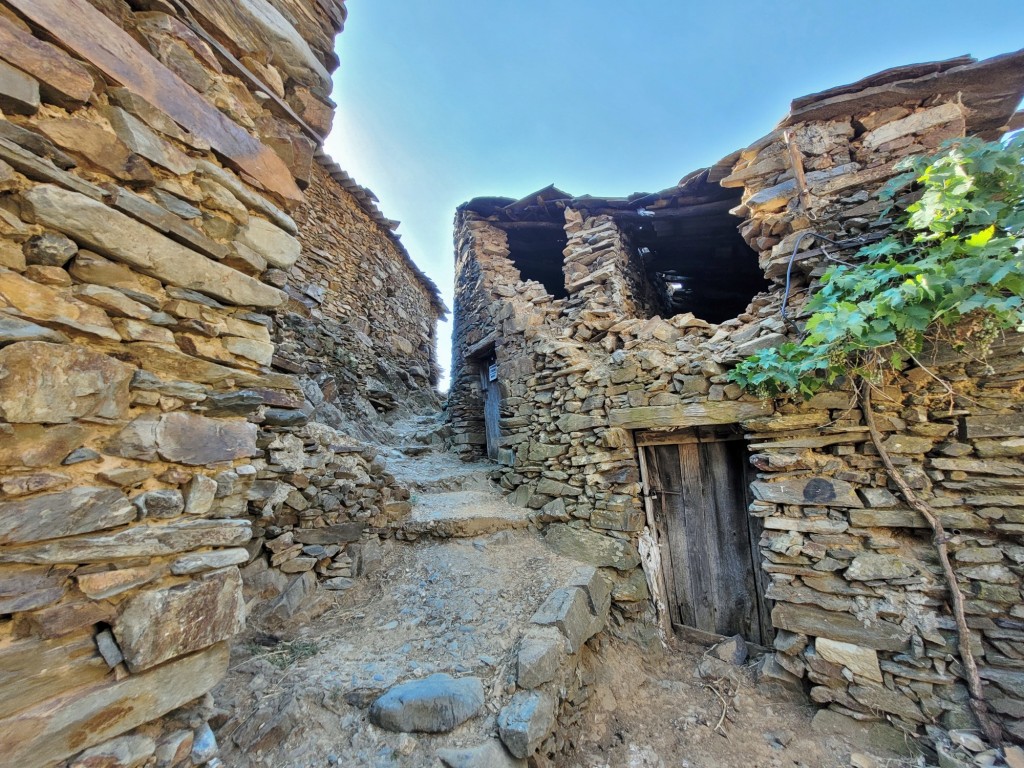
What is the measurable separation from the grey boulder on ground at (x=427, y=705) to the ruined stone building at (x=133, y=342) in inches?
40.7

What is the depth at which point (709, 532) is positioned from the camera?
394cm

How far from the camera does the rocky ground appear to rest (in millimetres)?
2076

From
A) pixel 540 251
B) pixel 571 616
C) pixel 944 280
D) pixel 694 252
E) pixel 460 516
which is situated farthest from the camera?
pixel 540 251

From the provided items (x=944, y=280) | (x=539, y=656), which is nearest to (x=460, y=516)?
(x=539, y=656)

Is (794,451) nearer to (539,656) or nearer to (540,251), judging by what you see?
(539,656)

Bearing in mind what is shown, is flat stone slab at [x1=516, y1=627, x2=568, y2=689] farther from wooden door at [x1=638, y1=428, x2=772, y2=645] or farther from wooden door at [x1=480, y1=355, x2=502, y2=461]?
wooden door at [x1=480, y1=355, x2=502, y2=461]

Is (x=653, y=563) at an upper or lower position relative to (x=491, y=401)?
lower

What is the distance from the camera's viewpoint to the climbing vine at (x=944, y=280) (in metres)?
2.31

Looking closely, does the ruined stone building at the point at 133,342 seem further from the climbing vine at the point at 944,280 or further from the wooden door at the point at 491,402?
Result: the wooden door at the point at 491,402

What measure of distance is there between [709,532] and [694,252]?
480 centimetres

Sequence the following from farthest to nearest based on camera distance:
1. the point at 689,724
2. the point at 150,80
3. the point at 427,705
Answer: the point at 689,724, the point at 427,705, the point at 150,80

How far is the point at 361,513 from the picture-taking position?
3.79 m

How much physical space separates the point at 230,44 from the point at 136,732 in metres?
2.52

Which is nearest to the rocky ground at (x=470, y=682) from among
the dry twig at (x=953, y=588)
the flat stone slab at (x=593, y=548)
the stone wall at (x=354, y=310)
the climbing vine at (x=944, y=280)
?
the flat stone slab at (x=593, y=548)
